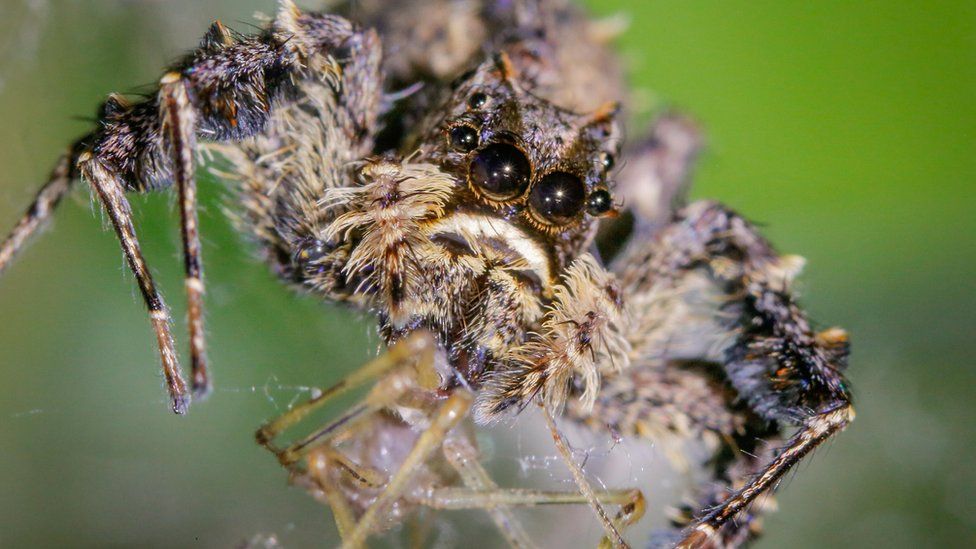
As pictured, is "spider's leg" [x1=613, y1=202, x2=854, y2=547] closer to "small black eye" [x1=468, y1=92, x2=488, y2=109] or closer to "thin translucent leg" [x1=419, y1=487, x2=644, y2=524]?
"thin translucent leg" [x1=419, y1=487, x2=644, y2=524]

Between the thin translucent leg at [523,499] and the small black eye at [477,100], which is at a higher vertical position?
the small black eye at [477,100]

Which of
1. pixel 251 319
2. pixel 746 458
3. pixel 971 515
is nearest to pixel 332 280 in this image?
pixel 251 319

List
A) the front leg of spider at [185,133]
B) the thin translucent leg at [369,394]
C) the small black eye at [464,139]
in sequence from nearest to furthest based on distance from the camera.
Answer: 1. the thin translucent leg at [369,394]
2. the front leg of spider at [185,133]
3. the small black eye at [464,139]

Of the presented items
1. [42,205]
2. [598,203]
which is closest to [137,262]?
[42,205]

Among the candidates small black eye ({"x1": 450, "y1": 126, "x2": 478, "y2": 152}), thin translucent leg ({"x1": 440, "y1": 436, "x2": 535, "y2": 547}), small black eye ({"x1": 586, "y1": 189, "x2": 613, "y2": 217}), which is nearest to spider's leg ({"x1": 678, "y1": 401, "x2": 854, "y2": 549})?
thin translucent leg ({"x1": 440, "y1": 436, "x2": 535, "y2": 547})

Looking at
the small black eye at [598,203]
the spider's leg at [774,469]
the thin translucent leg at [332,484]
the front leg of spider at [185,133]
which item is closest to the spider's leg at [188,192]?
the front leg of spider at [185,133]

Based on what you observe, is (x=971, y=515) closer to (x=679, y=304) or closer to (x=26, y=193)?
(x=679, y=304)

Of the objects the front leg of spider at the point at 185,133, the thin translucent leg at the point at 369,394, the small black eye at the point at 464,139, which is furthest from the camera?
the small black eye at the point at 464,139

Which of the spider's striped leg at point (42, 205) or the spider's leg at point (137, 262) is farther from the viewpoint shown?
the spider's striped leg at point (42, 205)

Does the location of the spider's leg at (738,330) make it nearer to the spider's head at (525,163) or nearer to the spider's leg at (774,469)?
the spider's leg at (774,469)
